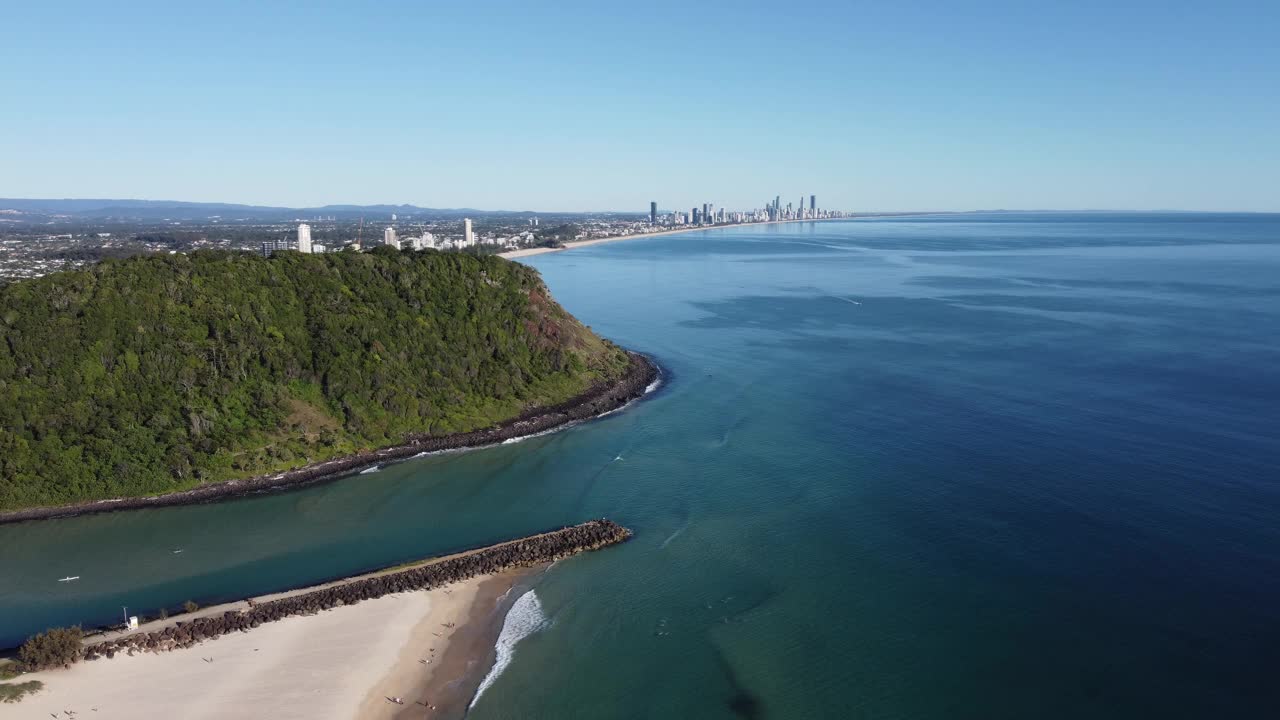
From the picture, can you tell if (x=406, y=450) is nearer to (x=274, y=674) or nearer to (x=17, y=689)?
(x=274, y=674)

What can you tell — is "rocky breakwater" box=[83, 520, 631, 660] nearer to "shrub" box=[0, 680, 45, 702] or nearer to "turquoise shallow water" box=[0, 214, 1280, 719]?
"turquoise shallow water" box=[0, 214, 1280, 719]

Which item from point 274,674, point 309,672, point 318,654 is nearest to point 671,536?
point 318,654

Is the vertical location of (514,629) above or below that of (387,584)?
below

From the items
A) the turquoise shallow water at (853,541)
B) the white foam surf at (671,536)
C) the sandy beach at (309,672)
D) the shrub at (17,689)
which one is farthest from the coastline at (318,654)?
the white foam surf at (671,536)

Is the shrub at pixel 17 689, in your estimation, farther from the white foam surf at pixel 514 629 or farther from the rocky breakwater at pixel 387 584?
the white foam surf at pixel 514 629

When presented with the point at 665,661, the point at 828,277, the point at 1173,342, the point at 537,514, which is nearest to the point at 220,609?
the point at 537,514

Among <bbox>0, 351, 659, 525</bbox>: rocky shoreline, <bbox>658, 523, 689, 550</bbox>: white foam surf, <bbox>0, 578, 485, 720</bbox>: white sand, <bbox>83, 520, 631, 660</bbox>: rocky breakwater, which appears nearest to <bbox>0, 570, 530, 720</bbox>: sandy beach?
<bbox>0, 578, 485, 720</bbox>: white sand

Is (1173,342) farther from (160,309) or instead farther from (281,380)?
(160,309)
